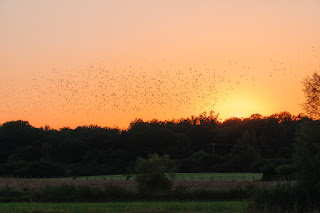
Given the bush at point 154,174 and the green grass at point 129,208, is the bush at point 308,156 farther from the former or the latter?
the bush at point 154,174

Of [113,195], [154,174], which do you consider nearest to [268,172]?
[154,174]

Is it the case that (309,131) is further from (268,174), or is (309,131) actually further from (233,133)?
(233,133)

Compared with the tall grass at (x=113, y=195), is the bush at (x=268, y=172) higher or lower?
higher

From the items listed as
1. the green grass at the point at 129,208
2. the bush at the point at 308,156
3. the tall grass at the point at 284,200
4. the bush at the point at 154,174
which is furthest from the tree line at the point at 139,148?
the tall grass at the point at 284,200

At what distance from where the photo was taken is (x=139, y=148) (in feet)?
471

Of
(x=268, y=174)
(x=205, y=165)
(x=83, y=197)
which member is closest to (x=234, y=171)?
(x=205, y=165)

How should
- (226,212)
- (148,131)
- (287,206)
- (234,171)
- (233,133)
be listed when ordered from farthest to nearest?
(233,133), (148,131), (234,171), (226,212), (287,206)

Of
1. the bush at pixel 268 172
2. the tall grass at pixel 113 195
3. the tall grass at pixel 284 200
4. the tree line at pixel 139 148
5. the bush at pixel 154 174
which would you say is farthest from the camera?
the tree line at pixel 139 148

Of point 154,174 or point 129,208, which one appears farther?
point 154,174

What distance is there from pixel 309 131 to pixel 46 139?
386ft

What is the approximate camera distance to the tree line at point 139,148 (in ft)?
436

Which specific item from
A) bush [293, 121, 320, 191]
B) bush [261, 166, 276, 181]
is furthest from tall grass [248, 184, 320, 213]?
bush [261, 166, 276, 181]

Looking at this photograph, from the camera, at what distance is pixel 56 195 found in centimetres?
5394

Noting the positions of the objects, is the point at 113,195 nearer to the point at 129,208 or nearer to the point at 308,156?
the point at 129,208
